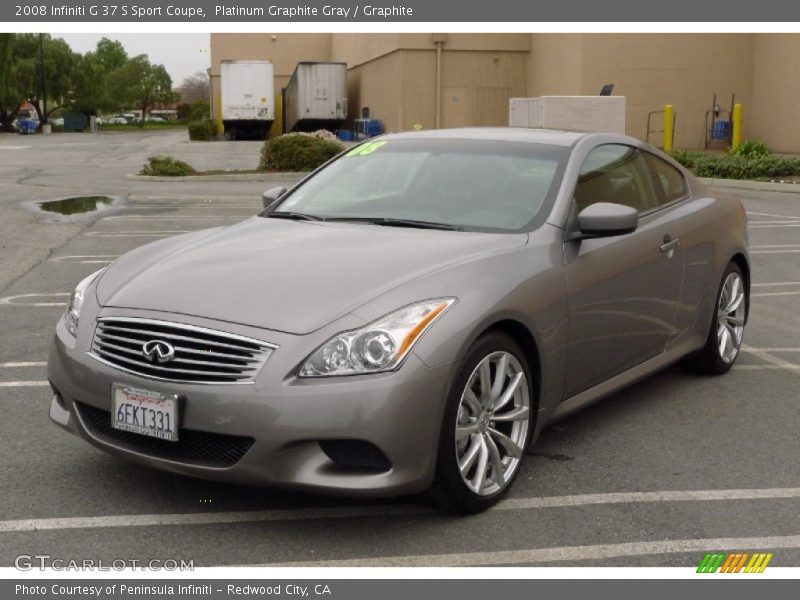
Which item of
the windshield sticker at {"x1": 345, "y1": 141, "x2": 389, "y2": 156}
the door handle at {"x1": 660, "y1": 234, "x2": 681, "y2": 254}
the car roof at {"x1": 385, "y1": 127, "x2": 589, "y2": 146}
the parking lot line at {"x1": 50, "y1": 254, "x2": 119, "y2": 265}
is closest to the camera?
the car roof at {"x1": 385, "y1": 127, "x2": 589, "y2": 146}

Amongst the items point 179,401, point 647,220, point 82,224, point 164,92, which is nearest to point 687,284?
point 647,220

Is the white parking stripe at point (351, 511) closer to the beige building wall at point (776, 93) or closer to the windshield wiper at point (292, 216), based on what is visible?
the windshield wiper at point (292, 216)

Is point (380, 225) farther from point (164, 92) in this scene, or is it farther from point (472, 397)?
point (164, 92)

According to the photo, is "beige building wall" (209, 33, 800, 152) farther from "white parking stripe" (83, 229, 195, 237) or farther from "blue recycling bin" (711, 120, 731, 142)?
"white parking stripe" (83, 229, 195, 237)

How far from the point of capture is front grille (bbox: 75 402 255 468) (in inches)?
156

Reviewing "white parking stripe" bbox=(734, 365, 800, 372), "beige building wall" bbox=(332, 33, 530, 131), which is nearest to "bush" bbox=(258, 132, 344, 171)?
"beige building wall" bbox=(332, 33, 530, 131)

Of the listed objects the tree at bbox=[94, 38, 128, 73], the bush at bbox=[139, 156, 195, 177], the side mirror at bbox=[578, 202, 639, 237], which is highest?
the tree at bbox=[94, 38, 128, 73]

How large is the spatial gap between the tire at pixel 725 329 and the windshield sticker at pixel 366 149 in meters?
2.18

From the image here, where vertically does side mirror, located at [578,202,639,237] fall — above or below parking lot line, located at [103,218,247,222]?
above

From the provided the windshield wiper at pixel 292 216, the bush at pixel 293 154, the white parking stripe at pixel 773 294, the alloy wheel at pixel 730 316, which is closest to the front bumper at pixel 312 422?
the windshield wiper at pixel 292 216

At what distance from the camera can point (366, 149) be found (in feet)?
19.9

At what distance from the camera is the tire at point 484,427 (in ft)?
13.5

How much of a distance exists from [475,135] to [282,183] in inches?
721

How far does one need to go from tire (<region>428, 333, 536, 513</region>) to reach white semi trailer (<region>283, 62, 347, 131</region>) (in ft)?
140
